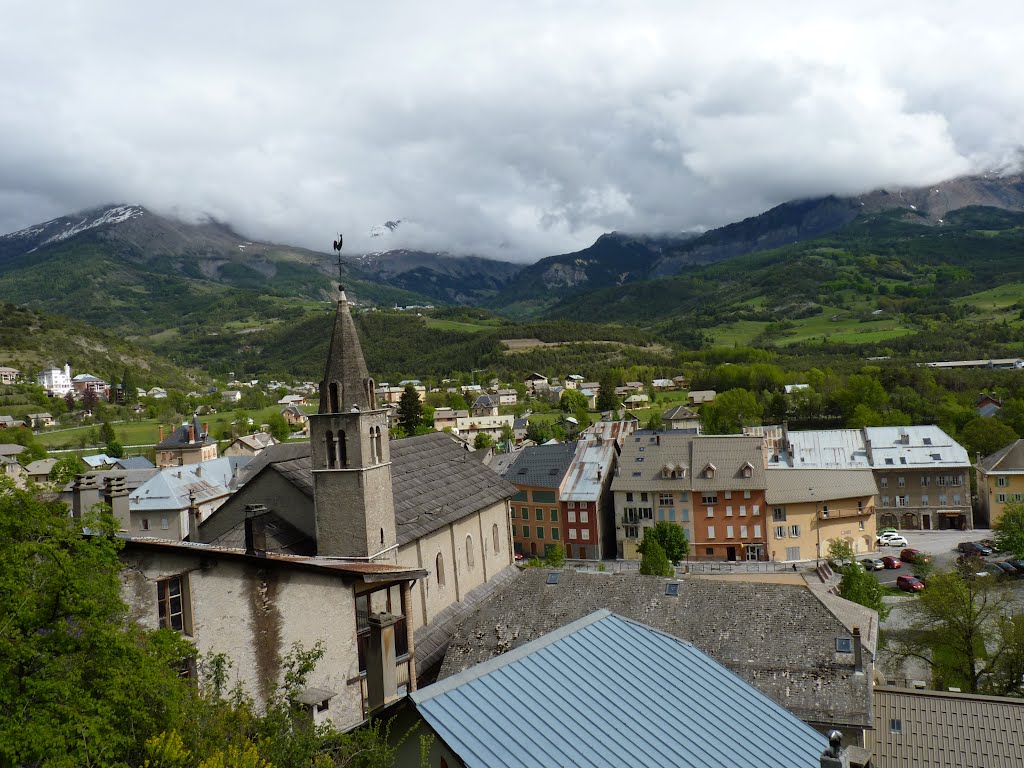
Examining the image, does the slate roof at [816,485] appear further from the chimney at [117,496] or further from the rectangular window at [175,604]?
the rectangular window at [175,604]

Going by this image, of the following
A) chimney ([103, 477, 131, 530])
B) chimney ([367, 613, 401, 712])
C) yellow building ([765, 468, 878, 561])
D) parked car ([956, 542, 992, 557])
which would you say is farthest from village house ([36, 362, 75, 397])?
chimney ([367, 613, 401, 712])

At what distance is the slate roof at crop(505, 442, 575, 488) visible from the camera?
76.5 metres

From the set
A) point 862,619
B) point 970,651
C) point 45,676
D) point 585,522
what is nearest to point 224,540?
point 45,676

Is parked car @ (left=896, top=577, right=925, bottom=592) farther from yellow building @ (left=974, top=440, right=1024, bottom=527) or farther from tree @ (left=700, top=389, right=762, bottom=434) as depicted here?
tree @ (left=700, top=389, right=762, bottom=434)

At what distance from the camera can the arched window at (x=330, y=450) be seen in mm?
27531

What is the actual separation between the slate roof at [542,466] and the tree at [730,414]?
60.3m

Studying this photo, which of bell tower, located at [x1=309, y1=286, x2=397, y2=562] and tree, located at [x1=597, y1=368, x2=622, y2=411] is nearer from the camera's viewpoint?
bell tower, located at [x1=309, y1=286, x2=397, y2=562]

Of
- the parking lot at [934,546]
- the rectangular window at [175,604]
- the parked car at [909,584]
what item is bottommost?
the parking lot at [934,546]

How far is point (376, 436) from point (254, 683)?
10664 mm

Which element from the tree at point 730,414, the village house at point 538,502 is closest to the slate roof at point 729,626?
the village house at point 538,502

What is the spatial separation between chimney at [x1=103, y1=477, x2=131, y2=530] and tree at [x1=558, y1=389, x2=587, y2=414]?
15239cm

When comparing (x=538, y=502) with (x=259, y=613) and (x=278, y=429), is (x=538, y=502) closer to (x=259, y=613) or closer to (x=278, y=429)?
(x=259, y=613)

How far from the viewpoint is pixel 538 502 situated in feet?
250

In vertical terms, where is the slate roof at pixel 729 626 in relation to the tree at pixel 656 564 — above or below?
above
